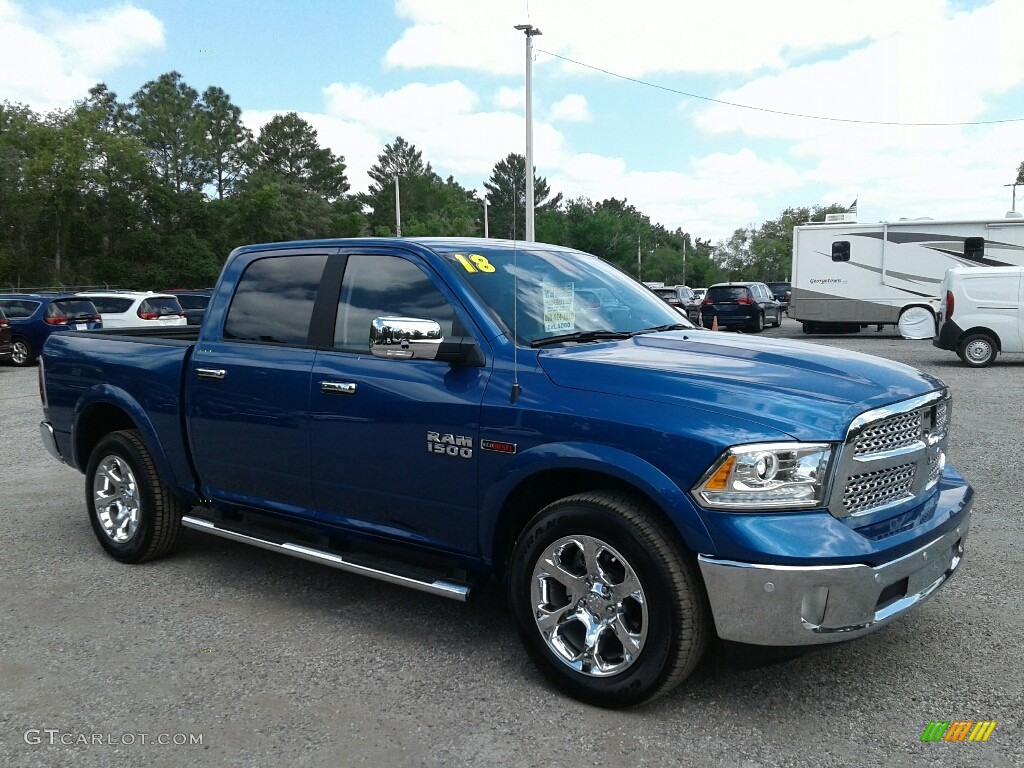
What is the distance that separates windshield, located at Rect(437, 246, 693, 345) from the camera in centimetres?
412

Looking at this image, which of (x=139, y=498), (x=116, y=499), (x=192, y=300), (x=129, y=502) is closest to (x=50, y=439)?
(x=116, y=499)

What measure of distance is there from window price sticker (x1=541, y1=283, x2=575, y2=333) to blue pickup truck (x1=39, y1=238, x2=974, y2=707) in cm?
1

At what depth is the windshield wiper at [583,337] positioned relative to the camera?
4009 millimetres

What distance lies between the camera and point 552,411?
360 cm

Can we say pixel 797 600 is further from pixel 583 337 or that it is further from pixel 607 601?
pixel 583 337

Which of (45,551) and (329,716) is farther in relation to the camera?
(45,551)

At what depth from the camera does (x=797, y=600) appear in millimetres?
3109

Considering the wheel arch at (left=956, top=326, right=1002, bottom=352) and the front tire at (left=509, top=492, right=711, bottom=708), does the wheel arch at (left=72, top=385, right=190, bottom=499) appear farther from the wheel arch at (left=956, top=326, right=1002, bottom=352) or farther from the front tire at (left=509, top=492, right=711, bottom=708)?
the wheel arch at (left=956, top=326, right=1002, bottom=352)

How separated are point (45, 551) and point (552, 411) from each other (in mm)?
4002

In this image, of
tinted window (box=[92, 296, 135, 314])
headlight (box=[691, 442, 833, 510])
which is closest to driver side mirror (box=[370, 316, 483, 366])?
headlight (box=[691, 442, 833, 510])

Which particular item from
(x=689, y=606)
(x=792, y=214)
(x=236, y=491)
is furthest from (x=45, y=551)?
(x=792, y=214)

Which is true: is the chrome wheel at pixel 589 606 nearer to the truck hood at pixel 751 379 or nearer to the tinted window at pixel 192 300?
the truck hood at pixel 751 379

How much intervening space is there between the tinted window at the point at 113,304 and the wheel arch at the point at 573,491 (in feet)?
64.6

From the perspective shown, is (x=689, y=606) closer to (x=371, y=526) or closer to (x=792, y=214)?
(x=371, y=526)
